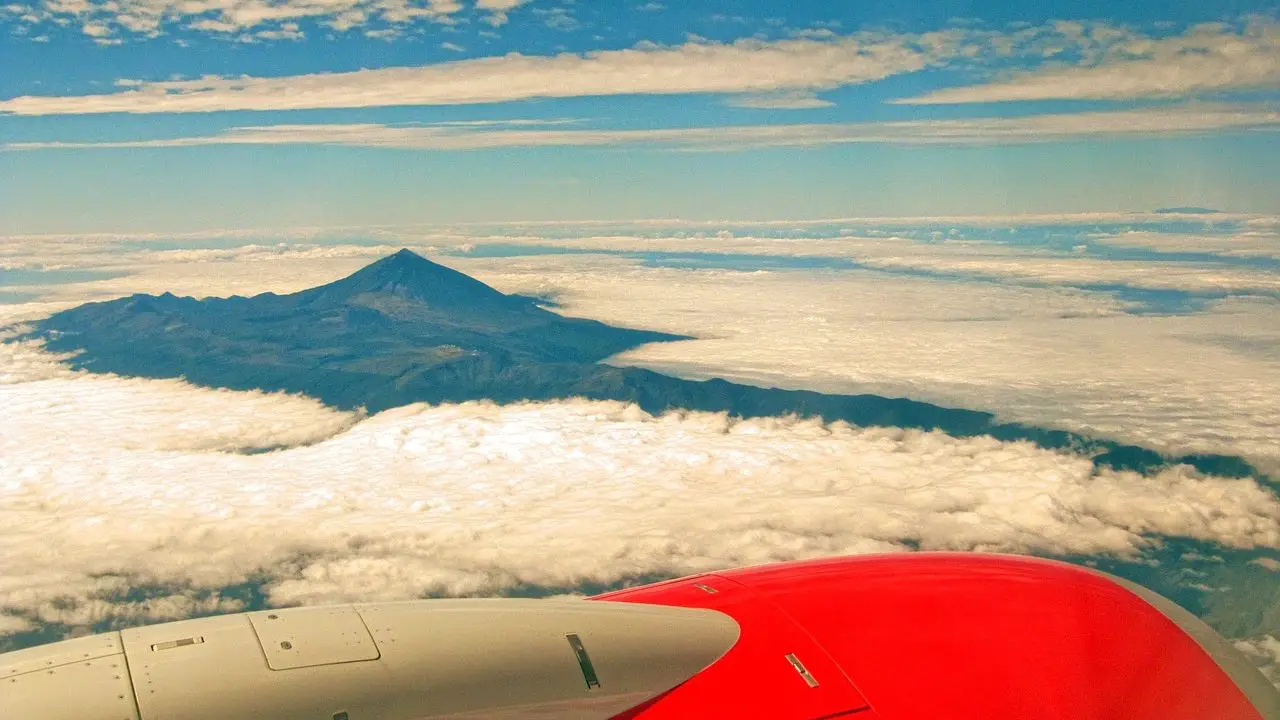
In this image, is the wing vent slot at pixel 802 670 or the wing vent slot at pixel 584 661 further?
the wing vent slot at pixel 802 670

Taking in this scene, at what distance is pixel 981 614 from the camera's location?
22.4 feet

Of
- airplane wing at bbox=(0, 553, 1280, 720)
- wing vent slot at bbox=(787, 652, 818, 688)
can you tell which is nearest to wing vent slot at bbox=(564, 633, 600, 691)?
airplane wing at bbox=(0, 553, 1280, 720)

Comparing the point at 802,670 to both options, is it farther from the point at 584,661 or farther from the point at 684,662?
the point at 584,661

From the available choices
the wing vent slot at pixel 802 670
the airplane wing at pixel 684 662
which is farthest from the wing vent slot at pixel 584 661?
the wing vent slot at pixel 802 670

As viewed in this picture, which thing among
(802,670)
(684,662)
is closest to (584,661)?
(684,662)

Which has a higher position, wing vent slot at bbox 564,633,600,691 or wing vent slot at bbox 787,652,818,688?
wing vent slot at bbox 564,633,600,691

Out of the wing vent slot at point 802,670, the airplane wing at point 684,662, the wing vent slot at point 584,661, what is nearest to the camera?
the airplane wing at point 684,662

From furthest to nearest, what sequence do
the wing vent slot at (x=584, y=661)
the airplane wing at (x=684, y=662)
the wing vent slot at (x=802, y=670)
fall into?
the wing vent slot at (x=802, y=670), the wing vent slot at (x=584, y=661), the airplane wing at (x=684, y=662)

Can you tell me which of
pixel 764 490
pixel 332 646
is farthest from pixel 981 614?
pixel 764 490

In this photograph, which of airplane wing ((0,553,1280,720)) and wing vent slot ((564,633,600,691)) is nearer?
airplane wing ((0,553,1280,720))

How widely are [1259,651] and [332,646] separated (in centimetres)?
13643

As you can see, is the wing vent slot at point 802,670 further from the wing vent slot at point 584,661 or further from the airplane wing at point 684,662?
the wing vent slot at point 584,661

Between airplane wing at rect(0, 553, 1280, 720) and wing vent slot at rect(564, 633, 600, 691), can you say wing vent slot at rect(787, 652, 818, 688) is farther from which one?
wing vent slot at rect(564, 633, 600, 691)

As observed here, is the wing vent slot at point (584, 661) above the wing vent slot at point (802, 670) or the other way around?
above
